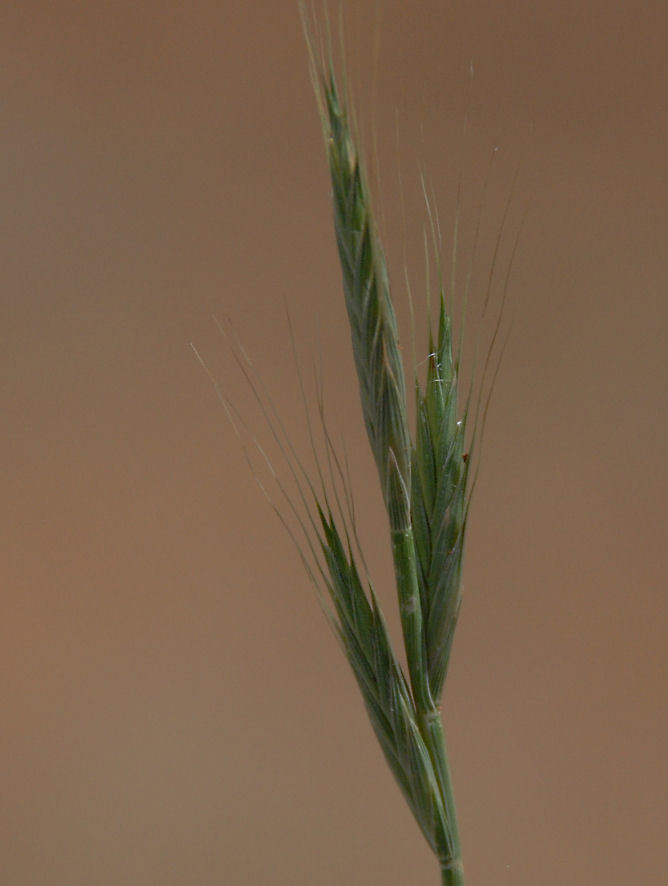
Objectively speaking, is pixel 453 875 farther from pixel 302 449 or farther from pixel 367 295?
pixel 302 449

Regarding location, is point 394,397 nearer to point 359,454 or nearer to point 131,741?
point 359,454

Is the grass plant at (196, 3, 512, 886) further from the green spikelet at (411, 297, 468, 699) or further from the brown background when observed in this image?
the brown background

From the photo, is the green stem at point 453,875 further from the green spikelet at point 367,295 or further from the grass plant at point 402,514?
the green spikelet at point 367,295

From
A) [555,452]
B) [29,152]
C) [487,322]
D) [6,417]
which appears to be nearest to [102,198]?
[29,152]

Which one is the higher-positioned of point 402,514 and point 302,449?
point 302,449

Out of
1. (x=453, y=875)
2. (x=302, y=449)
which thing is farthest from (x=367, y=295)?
(x=302, y=449)

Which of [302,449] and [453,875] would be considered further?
[302,449]

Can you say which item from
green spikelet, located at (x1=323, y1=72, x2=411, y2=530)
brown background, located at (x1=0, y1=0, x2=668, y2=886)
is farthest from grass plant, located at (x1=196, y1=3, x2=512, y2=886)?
brown background, located at (x1=0, y1=0, x2=668, y2=886)

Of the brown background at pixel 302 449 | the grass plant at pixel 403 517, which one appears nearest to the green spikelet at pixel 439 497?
the grass plant at pixel 403 517
